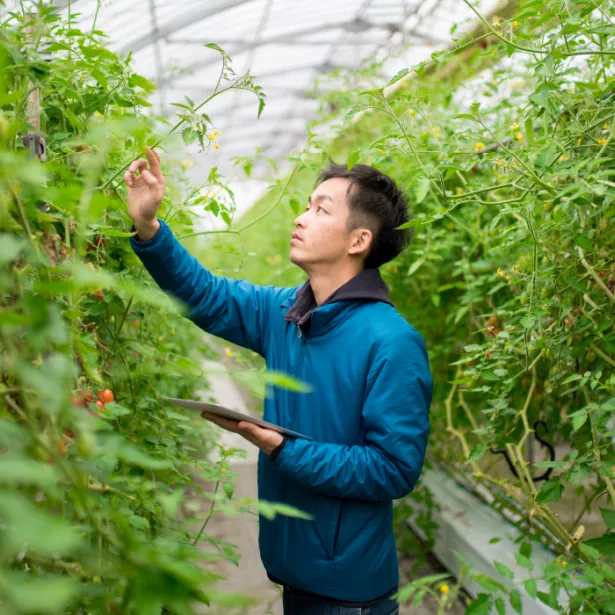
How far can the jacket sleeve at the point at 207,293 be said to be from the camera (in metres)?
A: 1.35

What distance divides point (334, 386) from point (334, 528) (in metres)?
0.31

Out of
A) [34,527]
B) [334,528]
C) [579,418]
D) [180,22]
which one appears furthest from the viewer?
[180,22]

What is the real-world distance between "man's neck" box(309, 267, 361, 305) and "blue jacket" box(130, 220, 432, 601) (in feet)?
0.24

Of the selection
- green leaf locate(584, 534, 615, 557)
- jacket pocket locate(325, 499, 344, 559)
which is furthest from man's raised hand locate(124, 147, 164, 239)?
green leaf locate(584, 534, 615, 557)

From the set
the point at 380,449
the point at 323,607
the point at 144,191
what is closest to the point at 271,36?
the point at 144,191

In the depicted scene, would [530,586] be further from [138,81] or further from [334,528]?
[138,81]

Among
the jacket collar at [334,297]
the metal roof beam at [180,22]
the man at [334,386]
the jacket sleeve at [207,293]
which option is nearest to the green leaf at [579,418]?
the man at [334,386]

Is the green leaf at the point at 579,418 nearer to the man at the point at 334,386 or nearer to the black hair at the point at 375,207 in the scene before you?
the man at the point at 334,386

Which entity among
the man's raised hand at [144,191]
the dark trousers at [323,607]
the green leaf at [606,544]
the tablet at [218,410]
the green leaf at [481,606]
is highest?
the man's raised hand at [144,191]

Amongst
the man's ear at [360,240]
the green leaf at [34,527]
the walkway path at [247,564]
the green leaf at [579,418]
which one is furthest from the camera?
the walkway path at [247,564]

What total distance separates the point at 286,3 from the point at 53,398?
21.5 feet

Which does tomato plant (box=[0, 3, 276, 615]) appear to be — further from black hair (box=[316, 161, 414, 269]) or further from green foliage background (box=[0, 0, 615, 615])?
black hair (box=[316, 161, 414, 269])

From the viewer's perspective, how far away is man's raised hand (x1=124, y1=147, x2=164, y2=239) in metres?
1.26

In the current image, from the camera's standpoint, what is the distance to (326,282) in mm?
1521
